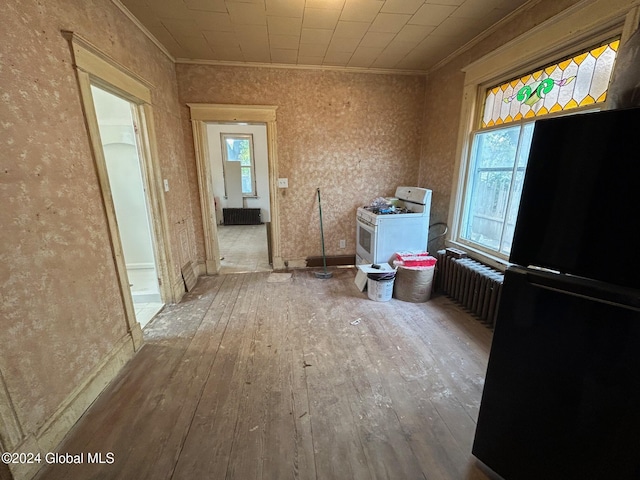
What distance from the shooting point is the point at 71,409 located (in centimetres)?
150

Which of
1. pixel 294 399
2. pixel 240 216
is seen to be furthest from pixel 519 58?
pixel 240 216

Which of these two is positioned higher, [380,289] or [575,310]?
[575,310]

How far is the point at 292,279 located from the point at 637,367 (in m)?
3.13

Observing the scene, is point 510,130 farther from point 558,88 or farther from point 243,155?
point 243,155

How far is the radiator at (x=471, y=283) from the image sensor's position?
2.39 metres

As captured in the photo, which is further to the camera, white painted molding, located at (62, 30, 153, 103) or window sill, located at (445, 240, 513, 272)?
window sill, located at (445, 240, 513, 272)

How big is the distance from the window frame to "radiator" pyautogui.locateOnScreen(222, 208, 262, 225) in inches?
208

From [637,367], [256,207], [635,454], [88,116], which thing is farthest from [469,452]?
[256,207]

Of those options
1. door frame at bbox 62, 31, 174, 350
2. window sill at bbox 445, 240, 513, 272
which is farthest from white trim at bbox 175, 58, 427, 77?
window sill at bbox 445, 240, 513, 272

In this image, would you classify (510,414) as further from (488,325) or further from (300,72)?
(300,72)

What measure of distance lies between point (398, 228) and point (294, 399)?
218 cm

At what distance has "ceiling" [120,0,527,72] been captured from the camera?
84.4 inches

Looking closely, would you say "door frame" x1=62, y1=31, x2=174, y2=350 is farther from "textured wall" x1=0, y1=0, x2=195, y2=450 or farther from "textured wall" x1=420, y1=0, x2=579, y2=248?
"textured wall" x1=420, y1=0, x2=579, y2=248

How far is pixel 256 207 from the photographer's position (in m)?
7.47
